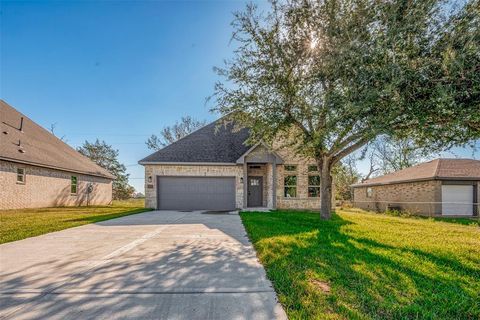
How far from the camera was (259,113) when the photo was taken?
29.6 ft

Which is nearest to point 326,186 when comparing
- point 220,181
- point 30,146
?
point 220,181

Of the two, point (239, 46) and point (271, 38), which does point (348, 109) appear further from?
point (239, 46)

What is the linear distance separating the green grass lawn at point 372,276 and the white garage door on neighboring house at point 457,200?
39.0ft

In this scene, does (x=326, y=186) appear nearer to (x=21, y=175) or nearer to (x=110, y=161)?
(x=21, y=175)

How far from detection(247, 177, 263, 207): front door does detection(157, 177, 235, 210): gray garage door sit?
122 cm

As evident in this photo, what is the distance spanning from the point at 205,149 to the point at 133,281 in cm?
1238

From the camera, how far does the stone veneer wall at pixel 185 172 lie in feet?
47.9

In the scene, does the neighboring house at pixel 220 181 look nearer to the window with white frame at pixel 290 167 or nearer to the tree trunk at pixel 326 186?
the window with white frame at pixel 290 167

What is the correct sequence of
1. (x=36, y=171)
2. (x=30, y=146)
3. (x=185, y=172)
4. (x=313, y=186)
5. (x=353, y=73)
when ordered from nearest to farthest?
(x=353, y=73)
(x=36, y=171)
(x=30, y=146)
(x=185, y=172)
(x=313, y=186)

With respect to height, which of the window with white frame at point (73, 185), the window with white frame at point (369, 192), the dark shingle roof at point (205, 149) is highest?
the dark shingle roof at point (205, 149)

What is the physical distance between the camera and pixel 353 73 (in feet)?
19.6

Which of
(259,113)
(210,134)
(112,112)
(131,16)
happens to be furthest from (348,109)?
(112,112)

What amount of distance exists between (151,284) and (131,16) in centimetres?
1069

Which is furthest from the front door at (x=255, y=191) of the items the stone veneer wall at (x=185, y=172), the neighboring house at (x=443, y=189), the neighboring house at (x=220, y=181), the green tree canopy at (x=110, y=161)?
the green tree canopy at (x=110, y=161)
